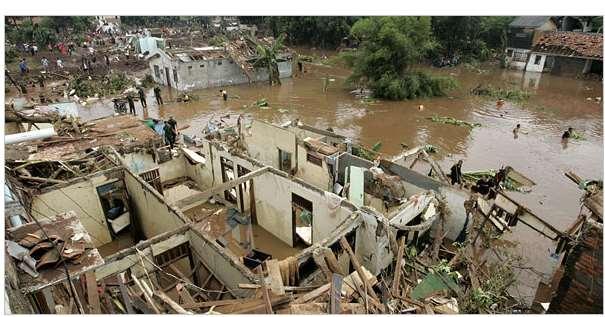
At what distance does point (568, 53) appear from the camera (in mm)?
34031

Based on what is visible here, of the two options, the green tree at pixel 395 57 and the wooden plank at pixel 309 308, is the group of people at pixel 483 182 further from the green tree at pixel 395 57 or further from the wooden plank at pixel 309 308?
the green tree at pixel 395 57

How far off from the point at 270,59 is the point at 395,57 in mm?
10672

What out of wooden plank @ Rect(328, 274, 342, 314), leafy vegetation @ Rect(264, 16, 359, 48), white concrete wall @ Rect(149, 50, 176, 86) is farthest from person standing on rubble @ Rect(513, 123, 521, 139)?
leafy vegetation @ Rect(264, 16, 359, 48)

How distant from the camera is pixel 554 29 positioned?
126 ft

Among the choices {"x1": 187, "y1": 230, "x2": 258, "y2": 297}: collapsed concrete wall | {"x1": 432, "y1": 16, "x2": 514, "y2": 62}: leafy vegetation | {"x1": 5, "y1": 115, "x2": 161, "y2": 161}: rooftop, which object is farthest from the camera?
{"x1": 432, "y1": 16, "x2": 514, "y2": 62}: leafy vegetation

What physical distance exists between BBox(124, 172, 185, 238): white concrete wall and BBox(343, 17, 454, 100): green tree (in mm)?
20887

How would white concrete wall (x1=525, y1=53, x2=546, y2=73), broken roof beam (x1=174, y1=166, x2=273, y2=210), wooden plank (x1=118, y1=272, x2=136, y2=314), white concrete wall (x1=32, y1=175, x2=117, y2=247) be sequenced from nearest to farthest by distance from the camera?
wooden plank (x1=118, y1=272, x2=136, y2=314)
broken roof beam (x1=174, y1=166, x2=273, y2=210)
white concrete wall (x1=32, y1=175, x2=117, y2=247)
white concrete wall (x1=525, y1=53, x2=546, y2=73)

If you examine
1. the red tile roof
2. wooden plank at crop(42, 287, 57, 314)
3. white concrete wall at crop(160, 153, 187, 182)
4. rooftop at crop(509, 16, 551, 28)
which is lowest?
white concrete wall at crop(160, 153, 187, 182)

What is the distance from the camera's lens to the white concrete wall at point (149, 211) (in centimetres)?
950

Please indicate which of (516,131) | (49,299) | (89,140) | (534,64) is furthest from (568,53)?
(49,299)

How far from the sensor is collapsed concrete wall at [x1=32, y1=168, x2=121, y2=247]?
10.1 meters

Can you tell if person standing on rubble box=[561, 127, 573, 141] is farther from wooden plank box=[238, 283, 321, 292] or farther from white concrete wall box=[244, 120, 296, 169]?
wooden plank box=[238, 283, 321, 292]

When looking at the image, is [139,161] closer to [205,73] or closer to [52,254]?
[52,254]
